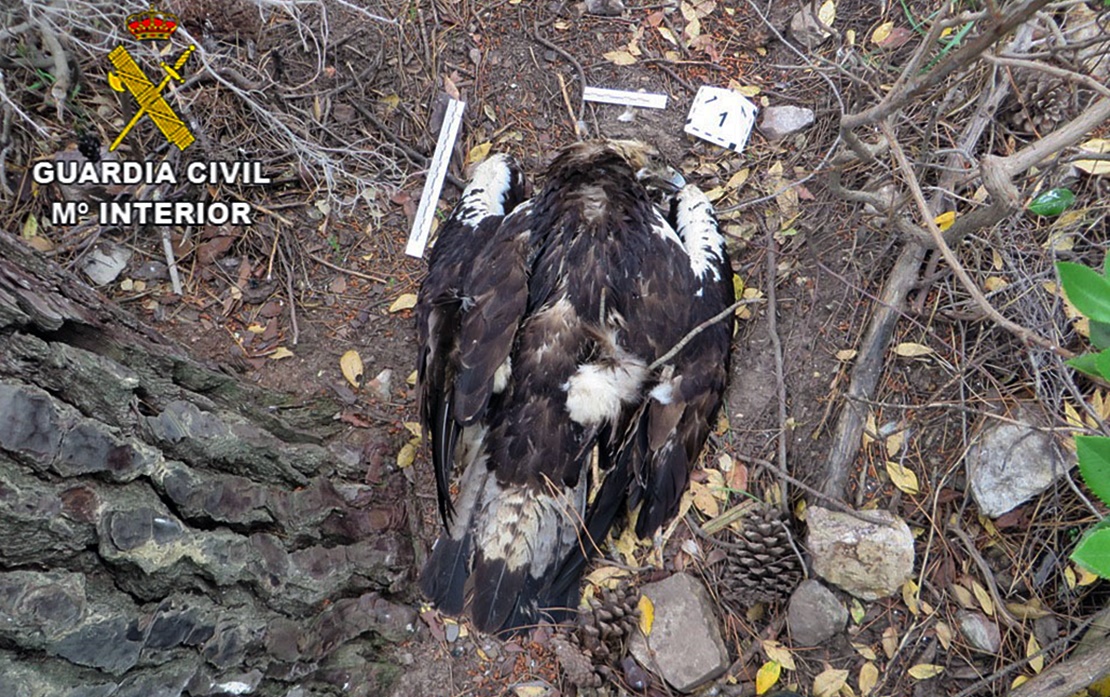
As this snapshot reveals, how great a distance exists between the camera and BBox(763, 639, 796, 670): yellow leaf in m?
2.77

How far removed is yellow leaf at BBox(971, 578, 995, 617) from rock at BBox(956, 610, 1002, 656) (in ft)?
0.09

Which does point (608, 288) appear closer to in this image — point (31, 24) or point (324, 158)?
point (324, 158)

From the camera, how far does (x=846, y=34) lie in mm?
3512

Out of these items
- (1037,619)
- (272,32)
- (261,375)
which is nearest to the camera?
(1037,619)

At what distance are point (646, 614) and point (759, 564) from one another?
48cm

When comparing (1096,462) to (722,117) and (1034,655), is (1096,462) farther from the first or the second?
(722,117)

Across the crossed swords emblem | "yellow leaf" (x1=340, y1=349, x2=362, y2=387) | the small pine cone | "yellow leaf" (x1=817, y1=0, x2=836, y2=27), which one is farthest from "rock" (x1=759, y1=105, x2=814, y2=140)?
the crossed swords emblem

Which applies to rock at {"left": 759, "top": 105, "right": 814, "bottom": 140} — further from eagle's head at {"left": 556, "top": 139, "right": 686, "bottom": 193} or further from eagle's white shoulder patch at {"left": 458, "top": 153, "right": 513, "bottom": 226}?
eagle's white shoulder patch at {"left": 458, "top": 153, "right": 513, "bottom": 226}

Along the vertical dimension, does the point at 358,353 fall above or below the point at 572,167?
below

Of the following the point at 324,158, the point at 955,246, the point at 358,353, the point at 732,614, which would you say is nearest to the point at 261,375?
the point at 358,353

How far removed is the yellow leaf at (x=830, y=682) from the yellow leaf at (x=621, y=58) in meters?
2.89

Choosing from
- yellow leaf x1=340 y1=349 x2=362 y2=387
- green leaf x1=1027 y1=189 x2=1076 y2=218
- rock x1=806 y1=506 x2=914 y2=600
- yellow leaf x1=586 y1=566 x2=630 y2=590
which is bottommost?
yellow leaf x1=586 y1=566 x2=630 y2=590

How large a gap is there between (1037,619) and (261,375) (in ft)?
10.5

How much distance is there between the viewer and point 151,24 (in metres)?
3.06
